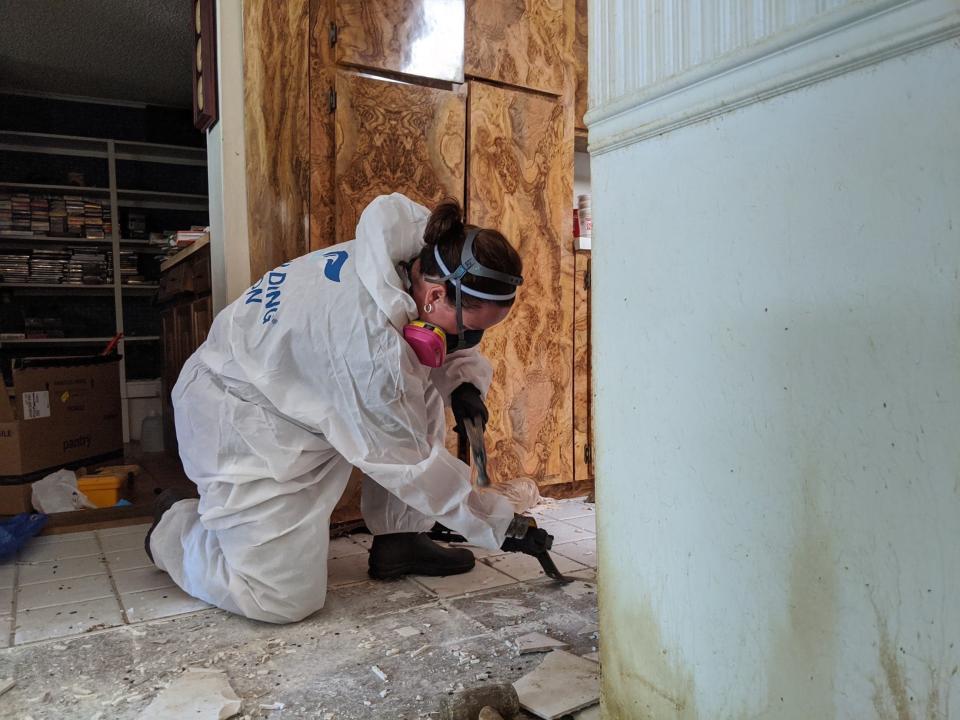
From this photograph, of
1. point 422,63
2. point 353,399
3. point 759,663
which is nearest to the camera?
point 759,663

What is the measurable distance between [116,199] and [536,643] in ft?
17.6

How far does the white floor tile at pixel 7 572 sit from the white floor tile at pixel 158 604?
1.29ft

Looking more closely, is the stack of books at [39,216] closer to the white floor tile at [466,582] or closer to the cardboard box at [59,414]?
the cardboard box at [59,414]

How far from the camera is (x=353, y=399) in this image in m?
1.64

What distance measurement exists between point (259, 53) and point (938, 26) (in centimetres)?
211

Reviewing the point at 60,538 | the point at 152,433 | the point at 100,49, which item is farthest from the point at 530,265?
the point at 100,49

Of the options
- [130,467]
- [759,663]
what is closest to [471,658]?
[759,663]

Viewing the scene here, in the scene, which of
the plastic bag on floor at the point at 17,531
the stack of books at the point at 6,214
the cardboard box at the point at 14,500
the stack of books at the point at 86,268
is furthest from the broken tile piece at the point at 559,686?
the stack of books at the point at 6,214

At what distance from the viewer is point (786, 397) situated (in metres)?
0.85

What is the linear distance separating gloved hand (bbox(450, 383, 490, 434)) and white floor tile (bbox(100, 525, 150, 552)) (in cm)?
118

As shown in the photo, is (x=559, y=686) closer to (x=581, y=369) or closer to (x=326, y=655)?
(x=326, y=655)

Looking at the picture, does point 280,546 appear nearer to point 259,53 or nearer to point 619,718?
point 619,718

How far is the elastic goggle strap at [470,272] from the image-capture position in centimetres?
168

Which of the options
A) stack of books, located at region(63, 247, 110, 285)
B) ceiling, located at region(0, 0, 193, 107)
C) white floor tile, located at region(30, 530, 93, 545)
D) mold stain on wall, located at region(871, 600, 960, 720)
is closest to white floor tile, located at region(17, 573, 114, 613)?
white floor tile, located at region(30, 530, 93, 545)
